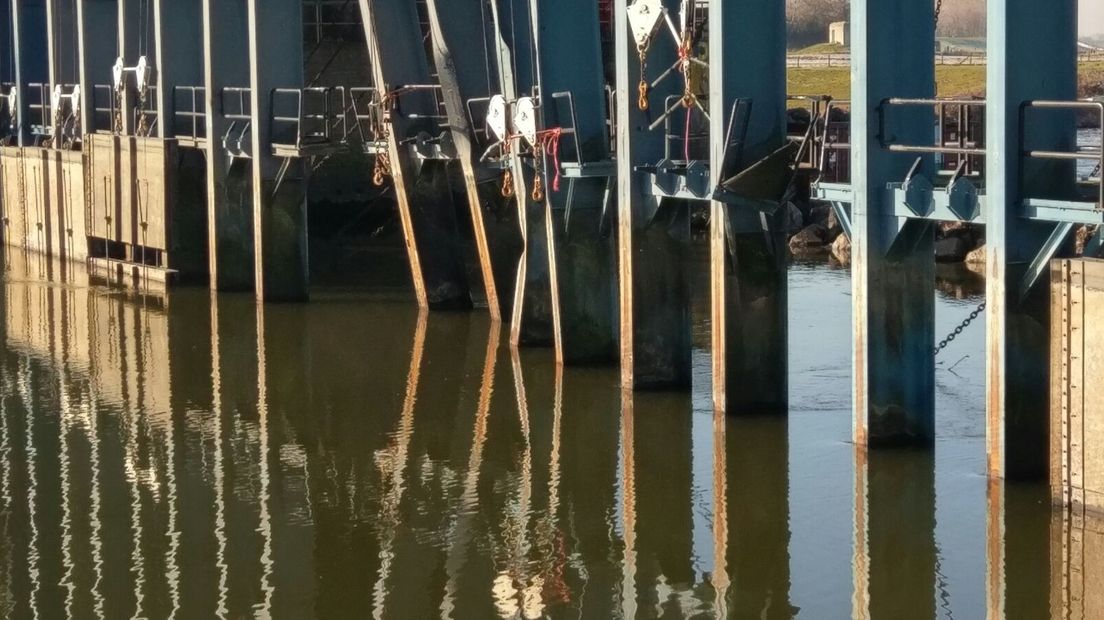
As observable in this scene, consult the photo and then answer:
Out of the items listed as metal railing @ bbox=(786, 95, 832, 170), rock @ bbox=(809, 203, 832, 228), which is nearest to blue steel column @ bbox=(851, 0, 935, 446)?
metal railing @ bbox=(786, 95, 832, 170)

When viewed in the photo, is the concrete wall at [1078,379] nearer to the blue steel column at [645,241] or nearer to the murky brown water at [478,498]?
the murky brown water at [478,498]

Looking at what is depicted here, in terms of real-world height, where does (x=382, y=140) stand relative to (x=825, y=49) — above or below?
below

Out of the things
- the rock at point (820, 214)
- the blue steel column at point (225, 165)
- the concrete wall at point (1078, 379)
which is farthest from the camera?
the rock at point (820, 214)

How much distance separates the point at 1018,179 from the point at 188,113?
61.5 feet

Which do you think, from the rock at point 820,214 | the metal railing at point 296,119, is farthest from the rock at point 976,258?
the metal railing at point 296,119

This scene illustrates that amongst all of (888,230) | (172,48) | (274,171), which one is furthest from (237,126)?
(888,230)

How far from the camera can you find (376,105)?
24438 millimetres

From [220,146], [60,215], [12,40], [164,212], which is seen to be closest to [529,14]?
[220,146]

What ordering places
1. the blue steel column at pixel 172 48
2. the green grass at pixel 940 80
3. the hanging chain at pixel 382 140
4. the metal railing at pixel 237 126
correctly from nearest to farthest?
1. the hanging chain at pixel 382 140
2. the metal railing at pixel 237 126
3. the blue steel column at pixel 172 48
4. the green grass at pixel 940 80

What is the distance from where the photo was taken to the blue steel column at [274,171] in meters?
25.7

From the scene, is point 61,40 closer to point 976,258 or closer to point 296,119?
point 296,119

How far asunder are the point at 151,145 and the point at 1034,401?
19116 millimetres

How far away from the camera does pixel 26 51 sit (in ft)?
131

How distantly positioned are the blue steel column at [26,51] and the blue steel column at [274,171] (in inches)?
510
